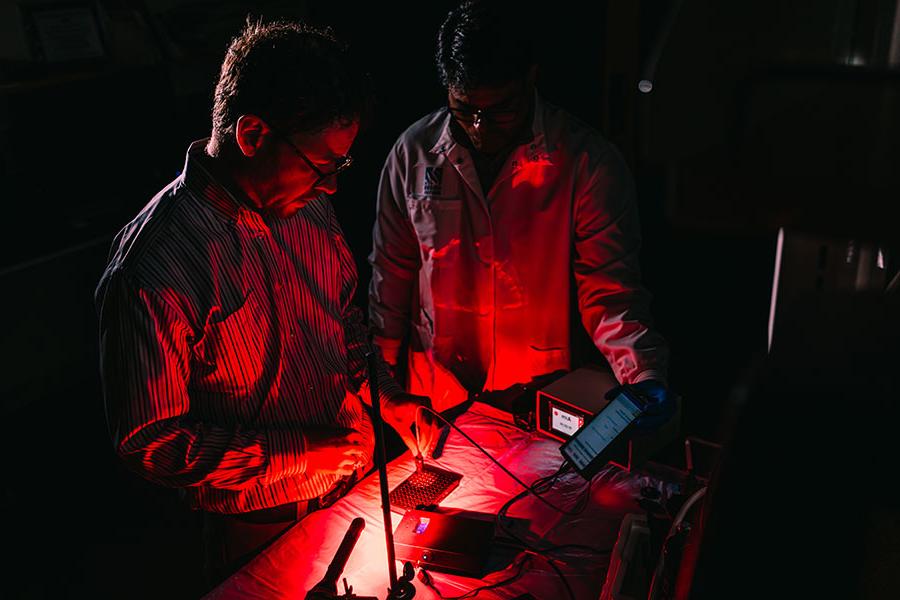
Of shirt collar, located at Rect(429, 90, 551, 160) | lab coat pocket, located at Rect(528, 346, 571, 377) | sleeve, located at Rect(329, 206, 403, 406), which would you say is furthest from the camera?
lab coat pocket, located at Rect(528, 346, 571, 377)

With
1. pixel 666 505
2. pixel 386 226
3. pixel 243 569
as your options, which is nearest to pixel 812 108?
pixel 666 505

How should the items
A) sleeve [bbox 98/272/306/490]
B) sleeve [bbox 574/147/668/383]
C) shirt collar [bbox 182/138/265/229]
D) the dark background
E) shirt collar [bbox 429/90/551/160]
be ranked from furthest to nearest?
the dark background < shirt collar [bbox 429/90/551/160] < sleeve [bbox 574/147/668/383] < shirt collar [bbox 182/138/265/229] < sleeve [bbox 98/272/306/490]

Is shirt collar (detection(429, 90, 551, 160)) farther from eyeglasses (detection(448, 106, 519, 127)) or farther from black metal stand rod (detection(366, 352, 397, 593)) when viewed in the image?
black metal stand rod (detection(366, 352, 397, 593))

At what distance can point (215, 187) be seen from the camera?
1.50m

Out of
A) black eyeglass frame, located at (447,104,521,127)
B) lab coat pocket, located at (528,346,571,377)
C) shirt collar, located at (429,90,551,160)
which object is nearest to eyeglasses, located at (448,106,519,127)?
black eyeglass frame, located at (447,104,521,127)

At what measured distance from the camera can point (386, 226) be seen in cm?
238

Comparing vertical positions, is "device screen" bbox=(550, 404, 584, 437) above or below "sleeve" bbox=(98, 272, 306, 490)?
below

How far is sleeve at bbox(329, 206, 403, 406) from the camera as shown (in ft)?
6.18

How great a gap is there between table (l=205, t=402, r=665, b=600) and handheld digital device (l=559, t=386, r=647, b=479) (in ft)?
0.39

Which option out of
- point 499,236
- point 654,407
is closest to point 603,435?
point 654,407

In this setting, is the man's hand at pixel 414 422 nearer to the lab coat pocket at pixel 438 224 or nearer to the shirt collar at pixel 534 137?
the lab coat pocket at pixel 438 224

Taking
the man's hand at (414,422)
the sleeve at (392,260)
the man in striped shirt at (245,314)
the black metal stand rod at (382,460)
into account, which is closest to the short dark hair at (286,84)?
the man in striped shirt at (245,314)

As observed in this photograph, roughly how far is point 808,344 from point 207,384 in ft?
4.39

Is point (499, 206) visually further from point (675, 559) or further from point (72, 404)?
point (72, 404)
